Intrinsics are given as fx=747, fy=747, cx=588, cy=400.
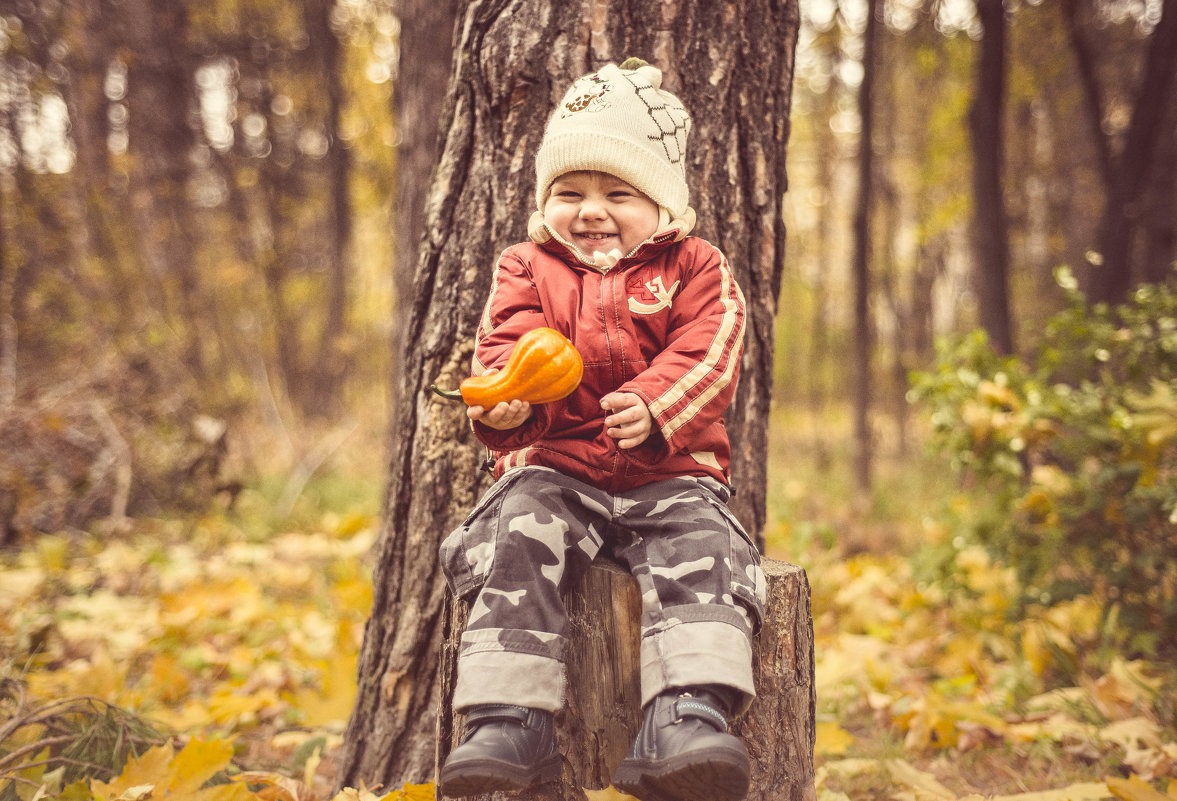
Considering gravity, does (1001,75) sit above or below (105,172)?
below

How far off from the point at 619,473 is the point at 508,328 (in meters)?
0.44

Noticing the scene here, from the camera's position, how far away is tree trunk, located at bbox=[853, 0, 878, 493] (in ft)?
19.8

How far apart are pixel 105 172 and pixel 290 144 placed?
2579mm

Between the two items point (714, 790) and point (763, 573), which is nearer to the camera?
point (714, 790)

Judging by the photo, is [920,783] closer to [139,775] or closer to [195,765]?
[195,765]

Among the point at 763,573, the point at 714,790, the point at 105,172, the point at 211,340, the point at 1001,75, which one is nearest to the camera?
the point at 714,790

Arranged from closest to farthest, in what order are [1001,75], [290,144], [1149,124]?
1. [1149,124]
2. [1001,75]
3. [290,144]

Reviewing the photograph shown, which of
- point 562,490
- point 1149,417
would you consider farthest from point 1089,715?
point 562,490

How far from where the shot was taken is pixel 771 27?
2.32 metres

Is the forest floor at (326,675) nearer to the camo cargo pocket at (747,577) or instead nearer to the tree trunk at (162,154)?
the camo cargo pocket at (747,577)

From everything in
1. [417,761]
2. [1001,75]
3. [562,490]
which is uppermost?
[1001,75]

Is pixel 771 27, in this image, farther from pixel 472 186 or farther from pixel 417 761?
pixel 417 761

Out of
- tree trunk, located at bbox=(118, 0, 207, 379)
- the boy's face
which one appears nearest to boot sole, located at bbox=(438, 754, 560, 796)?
the boy's face

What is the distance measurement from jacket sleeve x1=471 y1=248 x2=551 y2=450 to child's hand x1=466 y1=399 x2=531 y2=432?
42mm
